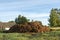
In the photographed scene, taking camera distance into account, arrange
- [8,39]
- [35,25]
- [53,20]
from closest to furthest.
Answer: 1. [8,39]
2. [35,25]
3. [53,20]

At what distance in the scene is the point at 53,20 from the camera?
64500 mm

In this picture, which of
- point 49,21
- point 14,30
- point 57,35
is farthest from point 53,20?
point 57,35

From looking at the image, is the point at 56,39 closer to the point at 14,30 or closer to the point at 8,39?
the point at 8,39

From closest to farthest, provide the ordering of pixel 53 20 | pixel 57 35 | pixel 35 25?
pixel 57 35, pixel 35 25, pixel 53 20

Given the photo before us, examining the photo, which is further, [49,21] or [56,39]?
[49,21]

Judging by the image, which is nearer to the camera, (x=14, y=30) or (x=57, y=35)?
(x=57, y=35)

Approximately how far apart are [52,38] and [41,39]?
1.03 meters

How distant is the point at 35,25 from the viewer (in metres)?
25.3

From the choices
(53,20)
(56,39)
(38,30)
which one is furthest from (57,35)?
(53,20)

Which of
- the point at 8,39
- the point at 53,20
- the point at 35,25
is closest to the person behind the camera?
the point at 8,39

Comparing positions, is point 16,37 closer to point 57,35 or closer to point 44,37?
point 44,37

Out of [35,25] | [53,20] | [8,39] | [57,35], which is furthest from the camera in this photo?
[53,20]

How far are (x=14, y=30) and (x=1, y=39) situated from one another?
7.85 meters

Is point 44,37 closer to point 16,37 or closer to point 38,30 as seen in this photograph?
point 16,37
